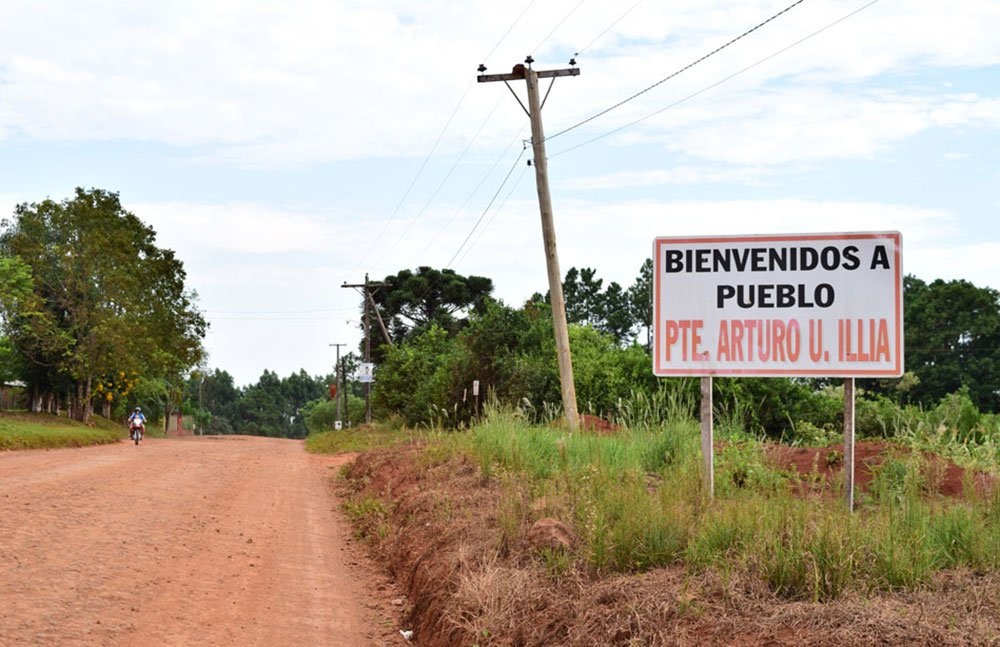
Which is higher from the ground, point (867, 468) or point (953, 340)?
point (953, 340)

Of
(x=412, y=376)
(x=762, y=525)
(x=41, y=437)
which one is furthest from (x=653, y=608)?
(x=412, y=376)

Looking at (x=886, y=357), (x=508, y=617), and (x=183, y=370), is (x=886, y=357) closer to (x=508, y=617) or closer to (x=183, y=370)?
(x=508, y=617)

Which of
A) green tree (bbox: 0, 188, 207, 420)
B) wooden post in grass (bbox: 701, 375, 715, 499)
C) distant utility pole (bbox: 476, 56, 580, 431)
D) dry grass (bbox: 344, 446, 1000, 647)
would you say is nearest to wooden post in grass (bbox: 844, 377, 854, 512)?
wooden post in grass (bbox: 701, 375, 715, 499)

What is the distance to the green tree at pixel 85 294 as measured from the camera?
53781mm

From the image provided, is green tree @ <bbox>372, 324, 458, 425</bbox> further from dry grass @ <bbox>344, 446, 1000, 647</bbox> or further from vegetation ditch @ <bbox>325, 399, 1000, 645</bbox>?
dry grass @ <bbox>344, 446, 1000, 647</bbox>

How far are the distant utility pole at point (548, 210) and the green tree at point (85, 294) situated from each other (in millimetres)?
33795

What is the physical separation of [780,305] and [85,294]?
50.2 metres

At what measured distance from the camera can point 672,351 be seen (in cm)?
988

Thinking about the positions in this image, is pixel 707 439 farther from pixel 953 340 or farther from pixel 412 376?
pixel 953 340

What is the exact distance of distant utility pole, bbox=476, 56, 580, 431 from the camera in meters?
23.5

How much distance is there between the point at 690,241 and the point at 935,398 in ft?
194

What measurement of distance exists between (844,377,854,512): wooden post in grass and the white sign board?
0.20m

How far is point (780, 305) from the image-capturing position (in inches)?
381

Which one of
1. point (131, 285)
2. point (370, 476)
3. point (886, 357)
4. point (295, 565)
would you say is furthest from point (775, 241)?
point (131, 285)
